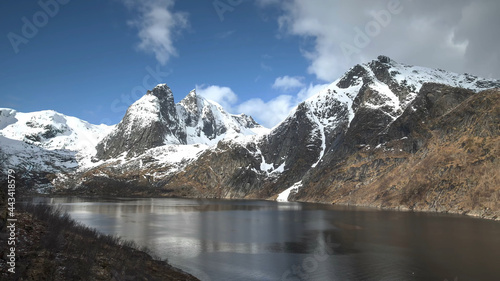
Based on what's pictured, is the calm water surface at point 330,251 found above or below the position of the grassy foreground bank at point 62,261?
below

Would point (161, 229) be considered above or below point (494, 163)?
below

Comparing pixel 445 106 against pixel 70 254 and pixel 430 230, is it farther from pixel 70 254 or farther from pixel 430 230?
pixel 70 254

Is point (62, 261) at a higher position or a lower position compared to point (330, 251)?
higher

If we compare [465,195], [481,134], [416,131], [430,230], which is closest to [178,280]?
[430,230]

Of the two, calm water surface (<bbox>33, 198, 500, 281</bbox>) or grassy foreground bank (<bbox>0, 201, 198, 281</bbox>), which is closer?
grassy foreground bank (<bbox>0, 201, 198, 281</bbox>)

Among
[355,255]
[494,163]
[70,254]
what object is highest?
[494,163]

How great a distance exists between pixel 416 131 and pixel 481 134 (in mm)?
46686

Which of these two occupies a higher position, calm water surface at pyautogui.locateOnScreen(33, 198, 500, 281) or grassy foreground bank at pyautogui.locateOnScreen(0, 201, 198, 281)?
grassy foreground bank at pyautogui.locateOnScreen(0, 201, 198, 281)

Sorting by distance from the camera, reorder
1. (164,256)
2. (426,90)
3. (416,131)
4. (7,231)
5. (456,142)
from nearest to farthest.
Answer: (7,231) < (164,256) < (456,142) < (416,131) < (426,90)

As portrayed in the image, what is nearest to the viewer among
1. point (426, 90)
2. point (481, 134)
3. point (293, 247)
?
point (293, 247)

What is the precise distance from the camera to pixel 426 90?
195 meters

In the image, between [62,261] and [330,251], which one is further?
[330,251]

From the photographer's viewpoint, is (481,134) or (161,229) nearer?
(161,229)

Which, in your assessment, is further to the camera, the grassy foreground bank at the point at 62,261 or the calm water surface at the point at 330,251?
the calm water surface at the point at 330,251
